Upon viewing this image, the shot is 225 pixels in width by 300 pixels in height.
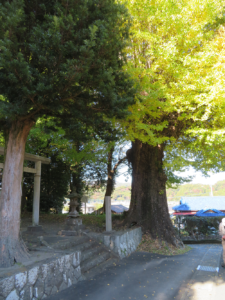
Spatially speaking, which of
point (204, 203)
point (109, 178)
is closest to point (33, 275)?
point (109, 178)

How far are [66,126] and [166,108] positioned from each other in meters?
3.52

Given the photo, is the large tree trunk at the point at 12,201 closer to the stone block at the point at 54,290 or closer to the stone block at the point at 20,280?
the stone block at the point at 20,280

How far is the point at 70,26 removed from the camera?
4445 mm

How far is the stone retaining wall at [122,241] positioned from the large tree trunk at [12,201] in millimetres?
3265

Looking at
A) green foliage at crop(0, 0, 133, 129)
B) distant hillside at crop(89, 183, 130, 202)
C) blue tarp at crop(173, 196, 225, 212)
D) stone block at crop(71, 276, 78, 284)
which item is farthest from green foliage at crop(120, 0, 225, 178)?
blue tarp at crop(173, 196, 225, 212)

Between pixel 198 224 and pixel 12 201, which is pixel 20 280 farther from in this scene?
pixel 198 224

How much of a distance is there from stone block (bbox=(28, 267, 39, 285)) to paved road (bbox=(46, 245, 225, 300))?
1.71 ft

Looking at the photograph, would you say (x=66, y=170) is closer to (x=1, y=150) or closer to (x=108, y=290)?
(x=1, y=150)

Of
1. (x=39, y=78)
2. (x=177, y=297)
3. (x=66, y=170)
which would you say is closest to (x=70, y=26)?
(x=39, y=78)

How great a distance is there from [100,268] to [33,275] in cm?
253

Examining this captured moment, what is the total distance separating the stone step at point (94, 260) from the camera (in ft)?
18.3

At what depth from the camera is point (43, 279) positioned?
407 centimetres

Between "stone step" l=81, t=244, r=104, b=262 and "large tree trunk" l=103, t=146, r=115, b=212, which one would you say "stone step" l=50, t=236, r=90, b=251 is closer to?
"stone step" l=81, t=244, r=104, b=262

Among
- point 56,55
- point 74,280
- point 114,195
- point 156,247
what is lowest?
point 156,247
